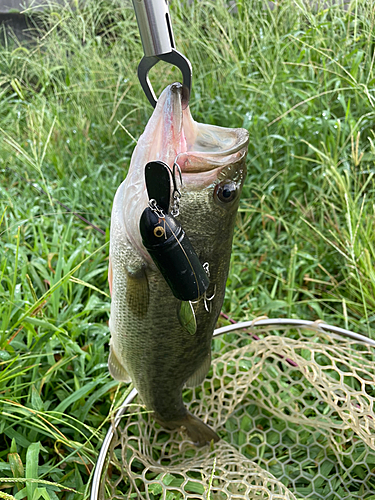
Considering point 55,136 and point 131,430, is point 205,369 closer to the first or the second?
point 131,430

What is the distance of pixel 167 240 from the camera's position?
1.02 metres

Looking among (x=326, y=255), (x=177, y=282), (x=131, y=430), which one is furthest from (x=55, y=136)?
(x=177, y=282)

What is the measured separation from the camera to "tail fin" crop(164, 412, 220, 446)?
Answer: 74.2 inches

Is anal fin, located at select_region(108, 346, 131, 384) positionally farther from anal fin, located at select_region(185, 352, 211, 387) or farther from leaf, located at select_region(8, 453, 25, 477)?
leaf, located at select_region(8, 453, 25, 477)

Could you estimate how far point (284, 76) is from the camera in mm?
3543

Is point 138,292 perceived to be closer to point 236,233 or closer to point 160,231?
point 160,231

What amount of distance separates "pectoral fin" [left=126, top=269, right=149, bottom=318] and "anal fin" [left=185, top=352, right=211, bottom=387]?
42 cm

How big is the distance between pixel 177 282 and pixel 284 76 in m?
3.02

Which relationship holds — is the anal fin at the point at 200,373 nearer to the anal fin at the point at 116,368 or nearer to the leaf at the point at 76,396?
the anal fin at the point at 116,368

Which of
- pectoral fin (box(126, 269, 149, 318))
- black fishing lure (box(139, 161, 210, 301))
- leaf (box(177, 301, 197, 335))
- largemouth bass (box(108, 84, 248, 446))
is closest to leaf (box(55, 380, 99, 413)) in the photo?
largemouth bass (box(108, 84, 248, 446))

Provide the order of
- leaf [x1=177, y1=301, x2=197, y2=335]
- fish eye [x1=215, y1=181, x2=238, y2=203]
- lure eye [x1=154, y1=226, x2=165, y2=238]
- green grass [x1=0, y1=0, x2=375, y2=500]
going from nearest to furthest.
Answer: lure eye [x1=154, y1=226, x2=165, y2=238] < leaf [x1=177, y1=301, x2=197, y2=335] < fish eye [x1=215, y1=181, x2=238, y2=203] < green grass [x1=0, y1=0, x2=375, y2=500]

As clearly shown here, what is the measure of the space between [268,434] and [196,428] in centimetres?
53

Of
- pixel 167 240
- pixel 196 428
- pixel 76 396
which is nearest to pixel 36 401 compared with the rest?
pixel 76 396

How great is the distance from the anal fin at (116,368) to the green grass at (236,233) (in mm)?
264
